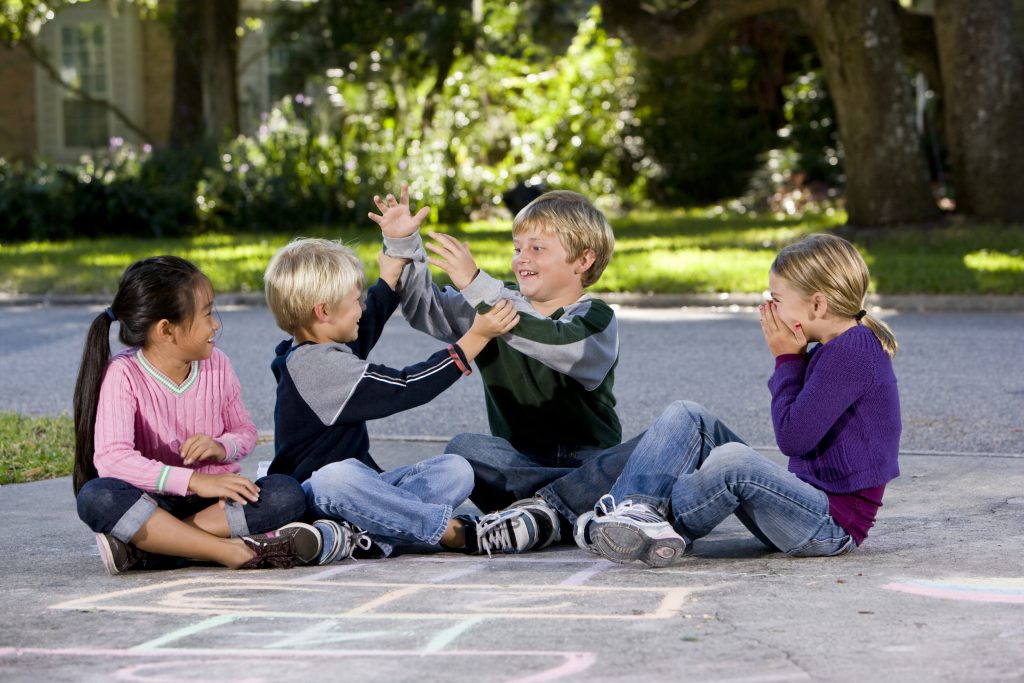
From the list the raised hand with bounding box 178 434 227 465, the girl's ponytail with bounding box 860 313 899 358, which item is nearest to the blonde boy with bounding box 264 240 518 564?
the raised hand with bounding box 178 434 227 465

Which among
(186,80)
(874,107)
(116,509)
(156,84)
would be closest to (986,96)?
(874,107)

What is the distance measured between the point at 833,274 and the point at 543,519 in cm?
117

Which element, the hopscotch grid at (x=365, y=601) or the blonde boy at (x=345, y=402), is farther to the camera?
the blonde boy at (x=345, y=402)

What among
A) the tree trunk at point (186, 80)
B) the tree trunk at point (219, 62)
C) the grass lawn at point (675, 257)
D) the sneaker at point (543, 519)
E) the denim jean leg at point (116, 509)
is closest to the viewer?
the denim jean leg at point (116, 509)

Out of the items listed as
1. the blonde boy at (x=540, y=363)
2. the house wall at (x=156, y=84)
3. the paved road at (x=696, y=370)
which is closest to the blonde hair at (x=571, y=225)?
the blonde boy at (x=540, y=363)

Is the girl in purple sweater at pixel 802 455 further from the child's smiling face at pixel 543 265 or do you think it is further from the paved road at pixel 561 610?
the child's smiling face at pixel 543 265

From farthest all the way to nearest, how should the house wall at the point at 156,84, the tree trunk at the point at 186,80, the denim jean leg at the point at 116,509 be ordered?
the house wall at the point at 156,84, the tree trunk at the point at 186,80, the denim jean leg at the point at 116,509

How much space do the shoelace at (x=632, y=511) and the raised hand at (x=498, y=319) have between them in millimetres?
589

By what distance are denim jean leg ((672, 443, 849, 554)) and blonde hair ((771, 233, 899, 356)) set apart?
19.6 inches

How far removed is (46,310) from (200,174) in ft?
25.5

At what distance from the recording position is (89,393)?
4.71 m

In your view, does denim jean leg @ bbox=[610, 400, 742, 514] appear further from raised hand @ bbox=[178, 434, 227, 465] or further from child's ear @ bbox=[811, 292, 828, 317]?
raised hand @ bbox=[178, 434, 227, 465]

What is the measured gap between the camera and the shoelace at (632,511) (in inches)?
177

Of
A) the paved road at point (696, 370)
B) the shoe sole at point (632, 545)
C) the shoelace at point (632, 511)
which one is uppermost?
the shoelace at point (632, 511)
